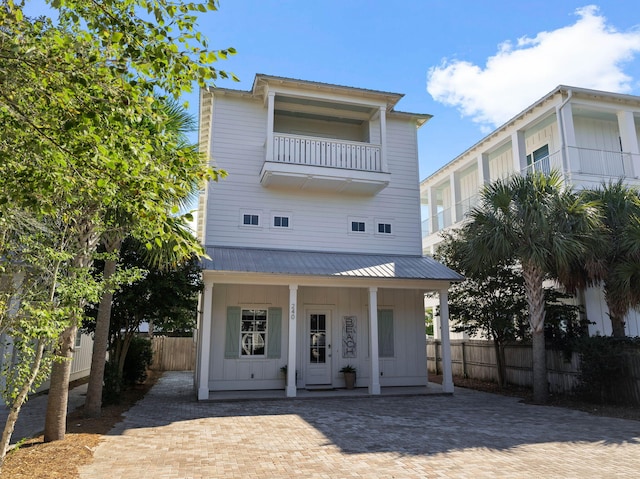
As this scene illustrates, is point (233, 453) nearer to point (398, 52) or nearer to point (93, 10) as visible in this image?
point (93, 10)

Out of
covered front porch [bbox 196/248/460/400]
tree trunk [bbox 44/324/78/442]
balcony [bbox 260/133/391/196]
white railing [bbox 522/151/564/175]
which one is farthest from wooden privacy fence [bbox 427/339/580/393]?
tree trunk [bbox 44/324/78/442]

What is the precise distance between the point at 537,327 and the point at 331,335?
5685 millimetres

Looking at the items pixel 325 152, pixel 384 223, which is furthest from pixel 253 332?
pixel 325 152

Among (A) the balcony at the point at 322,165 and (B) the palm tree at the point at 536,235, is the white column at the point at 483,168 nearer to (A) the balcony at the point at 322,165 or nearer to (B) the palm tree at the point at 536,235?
(A) the balcony at the point at 322,165

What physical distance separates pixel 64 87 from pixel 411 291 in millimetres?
12146

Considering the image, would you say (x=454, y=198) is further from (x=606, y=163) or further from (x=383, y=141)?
(x=383, y=141)

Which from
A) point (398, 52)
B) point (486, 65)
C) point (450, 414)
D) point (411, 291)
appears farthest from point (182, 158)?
point (411, 291)

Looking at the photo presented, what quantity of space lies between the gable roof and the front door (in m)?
1.80

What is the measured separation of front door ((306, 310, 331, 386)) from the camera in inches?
516

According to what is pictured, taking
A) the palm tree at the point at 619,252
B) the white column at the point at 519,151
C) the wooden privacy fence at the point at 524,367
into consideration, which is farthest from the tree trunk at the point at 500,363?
the white column at the point at 519,151

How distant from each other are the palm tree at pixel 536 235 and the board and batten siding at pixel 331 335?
118 inches

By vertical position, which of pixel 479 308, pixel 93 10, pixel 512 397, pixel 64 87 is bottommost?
pixel 512 397

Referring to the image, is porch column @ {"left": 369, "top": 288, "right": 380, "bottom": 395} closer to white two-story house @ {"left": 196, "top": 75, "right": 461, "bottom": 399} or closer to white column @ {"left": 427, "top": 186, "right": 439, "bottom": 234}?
white two-story house @ {"left": 196, "top": 75, "right": 461, "bottom": 399}

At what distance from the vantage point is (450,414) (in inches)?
370
